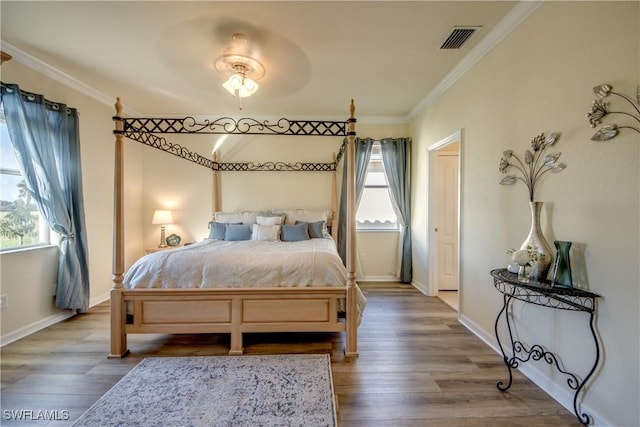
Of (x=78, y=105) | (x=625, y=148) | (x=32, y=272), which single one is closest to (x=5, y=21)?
(x=78, y=105)

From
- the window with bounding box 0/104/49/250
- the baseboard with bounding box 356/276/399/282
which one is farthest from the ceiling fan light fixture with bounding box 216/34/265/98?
the baseboard with bounding box 356/276/399/282

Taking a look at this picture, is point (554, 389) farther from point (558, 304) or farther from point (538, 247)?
point (538, 247)

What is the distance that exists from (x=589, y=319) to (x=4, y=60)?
15.9 ft

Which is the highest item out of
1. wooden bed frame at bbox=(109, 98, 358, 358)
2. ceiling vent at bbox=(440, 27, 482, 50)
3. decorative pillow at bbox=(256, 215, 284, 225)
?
ceiling vent at bbox=(440, 27, 482, 50)

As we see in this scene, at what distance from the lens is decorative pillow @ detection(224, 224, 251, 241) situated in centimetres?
382

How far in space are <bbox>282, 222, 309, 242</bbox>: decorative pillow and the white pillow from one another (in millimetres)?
98

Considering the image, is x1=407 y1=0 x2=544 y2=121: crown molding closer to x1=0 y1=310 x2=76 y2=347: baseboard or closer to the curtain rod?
the curtain rod

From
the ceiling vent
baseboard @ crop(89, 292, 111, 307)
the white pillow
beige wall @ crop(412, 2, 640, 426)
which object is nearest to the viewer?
beige wall @ crop(412, 2, 640, 426)

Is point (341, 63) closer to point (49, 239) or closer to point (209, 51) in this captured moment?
point (209, 51)

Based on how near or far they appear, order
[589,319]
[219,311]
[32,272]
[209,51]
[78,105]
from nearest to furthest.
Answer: [589,319], [219,311], [209,51], [32,272], [78,105]

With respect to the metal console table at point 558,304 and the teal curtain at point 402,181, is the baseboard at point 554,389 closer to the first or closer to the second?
the metal console table at point 558,304

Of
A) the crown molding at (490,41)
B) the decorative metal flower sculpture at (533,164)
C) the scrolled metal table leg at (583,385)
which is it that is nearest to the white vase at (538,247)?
the decorative metal flower sculpture at (533,164)

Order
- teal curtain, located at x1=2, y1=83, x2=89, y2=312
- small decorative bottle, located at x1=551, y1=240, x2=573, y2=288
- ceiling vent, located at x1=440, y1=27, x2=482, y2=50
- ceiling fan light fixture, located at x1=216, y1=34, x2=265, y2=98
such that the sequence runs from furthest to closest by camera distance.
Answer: teal curtain, located at x1=2, y1=83, x2=89, y2=312 → ceiling fan light fixture, located at x1=216, y1=34, x2=265, y2=98 → ceiling vent, located at x1=440, y1=27, x2=482, y2=50 → small decorative bottle, located at x1=551, y1=240, x2=573, y2=288

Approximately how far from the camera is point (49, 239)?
3.02 metres
